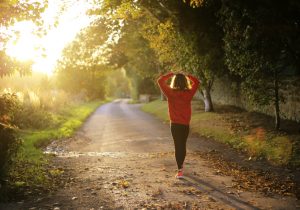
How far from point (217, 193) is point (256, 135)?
7.11 m

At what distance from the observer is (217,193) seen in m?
7.76

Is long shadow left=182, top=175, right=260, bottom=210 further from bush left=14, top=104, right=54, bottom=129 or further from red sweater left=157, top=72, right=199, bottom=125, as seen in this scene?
bush left=14, top=104, right=54, bottom=129

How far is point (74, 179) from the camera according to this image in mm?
9211

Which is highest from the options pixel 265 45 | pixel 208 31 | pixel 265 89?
pixel 208 31

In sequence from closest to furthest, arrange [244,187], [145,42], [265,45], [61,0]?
1. [244,187]
2. [265,45]
3. [61,0]
4. [145,42]

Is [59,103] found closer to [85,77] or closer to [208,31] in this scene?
[208,31]

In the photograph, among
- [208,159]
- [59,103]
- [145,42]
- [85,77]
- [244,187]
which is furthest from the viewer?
[85,77]

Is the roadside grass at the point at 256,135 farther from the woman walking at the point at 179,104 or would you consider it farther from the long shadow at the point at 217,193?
the woman walking at the point at 179,104

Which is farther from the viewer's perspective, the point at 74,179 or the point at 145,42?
the point at 145,42

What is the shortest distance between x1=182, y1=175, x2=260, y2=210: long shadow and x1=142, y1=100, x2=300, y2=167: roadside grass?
9.87 feet

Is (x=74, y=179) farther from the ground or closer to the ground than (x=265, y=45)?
closer to the ground

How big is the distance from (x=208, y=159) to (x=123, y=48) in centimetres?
2630

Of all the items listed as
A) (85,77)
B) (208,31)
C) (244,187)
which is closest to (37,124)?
(208,31)

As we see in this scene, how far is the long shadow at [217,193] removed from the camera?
6965mm
